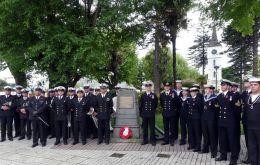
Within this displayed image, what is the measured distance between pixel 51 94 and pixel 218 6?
1036 centimetres

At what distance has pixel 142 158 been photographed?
8.95 m

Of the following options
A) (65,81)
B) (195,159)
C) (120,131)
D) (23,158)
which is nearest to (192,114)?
(195,159)

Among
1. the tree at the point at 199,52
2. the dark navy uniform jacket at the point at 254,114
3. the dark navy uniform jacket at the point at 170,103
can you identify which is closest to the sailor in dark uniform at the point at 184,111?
the dark navy uniform jacket at the point at 170,103

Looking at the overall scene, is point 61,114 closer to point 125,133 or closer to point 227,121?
point 125,133

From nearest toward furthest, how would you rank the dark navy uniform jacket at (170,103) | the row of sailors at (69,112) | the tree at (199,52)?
1. the dark navy uniform jacket at (170,103)
2. the row of sailors at (69,112)
3. the tree at (199,52)

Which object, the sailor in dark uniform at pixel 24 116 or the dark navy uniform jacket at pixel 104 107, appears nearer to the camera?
the dark navy uniform jacket at pixel 104 107

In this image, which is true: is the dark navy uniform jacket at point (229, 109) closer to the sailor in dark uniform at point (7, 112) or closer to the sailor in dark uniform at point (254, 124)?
the sailor in dark uniform at point (254, 124)

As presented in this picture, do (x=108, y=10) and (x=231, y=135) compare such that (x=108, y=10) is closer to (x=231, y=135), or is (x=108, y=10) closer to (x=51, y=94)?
(x=51, y=94)

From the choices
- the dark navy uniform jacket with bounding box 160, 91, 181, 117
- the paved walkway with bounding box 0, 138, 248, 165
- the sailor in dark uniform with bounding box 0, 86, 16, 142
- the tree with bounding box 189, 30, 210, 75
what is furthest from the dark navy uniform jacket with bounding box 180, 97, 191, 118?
the tree with bounding box 189, 30, 210, 75

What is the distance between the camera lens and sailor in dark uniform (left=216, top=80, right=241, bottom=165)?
7.99 m

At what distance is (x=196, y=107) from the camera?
32.3 ft

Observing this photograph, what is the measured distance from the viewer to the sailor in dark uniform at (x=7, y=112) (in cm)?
1255

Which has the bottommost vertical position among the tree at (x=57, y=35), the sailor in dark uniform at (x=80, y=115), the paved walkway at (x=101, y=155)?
the paved walkway at (x=101, y=155)

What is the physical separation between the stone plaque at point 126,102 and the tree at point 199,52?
7184 cm
